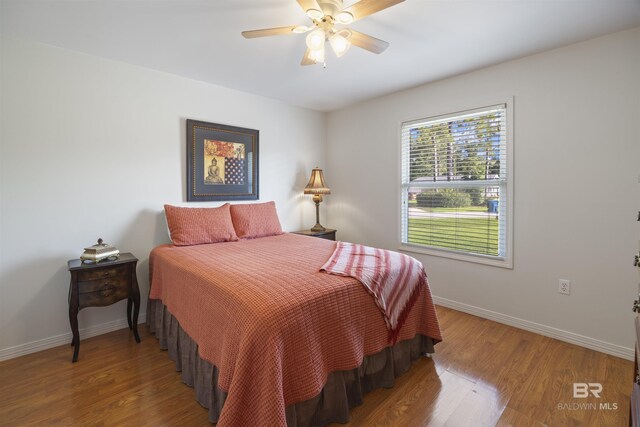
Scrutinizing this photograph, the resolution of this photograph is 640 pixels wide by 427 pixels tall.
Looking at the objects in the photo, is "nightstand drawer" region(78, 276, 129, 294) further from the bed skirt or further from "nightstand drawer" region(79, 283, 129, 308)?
the bed skirt

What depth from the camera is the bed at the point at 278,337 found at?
4.17 ft

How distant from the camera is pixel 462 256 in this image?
9.98 ft

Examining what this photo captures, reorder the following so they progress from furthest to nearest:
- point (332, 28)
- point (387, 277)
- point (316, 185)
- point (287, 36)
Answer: point (316, 185)
point (287, 36)
point (387, 277)
point (332, 28)

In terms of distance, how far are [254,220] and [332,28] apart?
1.96m

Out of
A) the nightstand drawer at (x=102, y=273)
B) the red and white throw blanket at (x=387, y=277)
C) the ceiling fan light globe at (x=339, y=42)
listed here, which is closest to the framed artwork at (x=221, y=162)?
the nightstand drawer at (x=102, y=273)

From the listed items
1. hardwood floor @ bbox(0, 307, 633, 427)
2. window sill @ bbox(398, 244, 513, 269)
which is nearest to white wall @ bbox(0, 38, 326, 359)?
hardwood floor @ bbox(0, 307, 633, 427)

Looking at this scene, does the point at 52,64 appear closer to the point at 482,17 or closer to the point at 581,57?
the point at 482,17

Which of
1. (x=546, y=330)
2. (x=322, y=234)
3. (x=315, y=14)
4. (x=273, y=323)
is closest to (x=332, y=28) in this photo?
(x=315, y=14)

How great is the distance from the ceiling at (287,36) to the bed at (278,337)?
1605 mm

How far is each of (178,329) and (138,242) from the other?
3.72ft

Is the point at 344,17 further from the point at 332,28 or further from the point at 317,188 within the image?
the point at 317,188

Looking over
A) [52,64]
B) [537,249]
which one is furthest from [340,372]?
[52,64]

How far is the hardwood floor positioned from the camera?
163cm

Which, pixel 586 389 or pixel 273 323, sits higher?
pixel 273 323
